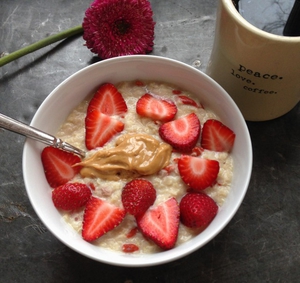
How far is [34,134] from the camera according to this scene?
43.4 inches

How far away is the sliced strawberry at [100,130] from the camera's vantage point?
46.1 inches

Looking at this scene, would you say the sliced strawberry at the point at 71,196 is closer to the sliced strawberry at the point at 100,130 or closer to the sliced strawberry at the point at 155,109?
the sliced strawberry at the point at 100,130

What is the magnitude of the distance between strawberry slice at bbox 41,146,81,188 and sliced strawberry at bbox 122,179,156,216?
16 cm

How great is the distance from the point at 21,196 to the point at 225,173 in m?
0.59

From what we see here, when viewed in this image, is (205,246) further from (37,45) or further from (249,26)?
(37,45)

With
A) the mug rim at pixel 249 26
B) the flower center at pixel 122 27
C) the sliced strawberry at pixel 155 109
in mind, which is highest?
the mug rim at pixel 249 26

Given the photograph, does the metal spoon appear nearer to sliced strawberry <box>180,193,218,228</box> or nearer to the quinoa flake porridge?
the quinoa flake porridge

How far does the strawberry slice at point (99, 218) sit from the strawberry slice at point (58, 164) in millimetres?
106

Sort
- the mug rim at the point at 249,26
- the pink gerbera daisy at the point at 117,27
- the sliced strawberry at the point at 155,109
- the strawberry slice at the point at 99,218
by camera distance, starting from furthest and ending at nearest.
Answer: the pink gerbera daisy at the point at 117,27 → the sliced strawberry at the point at 155,109 → the strawberry slice at the point at 99,218 → the mug rim at the point at 249,26

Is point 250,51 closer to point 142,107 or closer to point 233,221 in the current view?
point 142,107

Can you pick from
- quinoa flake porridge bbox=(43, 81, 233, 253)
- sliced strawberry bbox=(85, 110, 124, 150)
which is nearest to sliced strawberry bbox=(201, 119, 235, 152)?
quinoa flake porridge bbox=(43, 81, 233, 253)

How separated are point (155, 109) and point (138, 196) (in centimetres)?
25

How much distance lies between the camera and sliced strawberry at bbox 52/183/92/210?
110cm

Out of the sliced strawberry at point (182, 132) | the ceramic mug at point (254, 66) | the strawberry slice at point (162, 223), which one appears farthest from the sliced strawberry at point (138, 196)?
the ceramic mug at point (254, 66)
